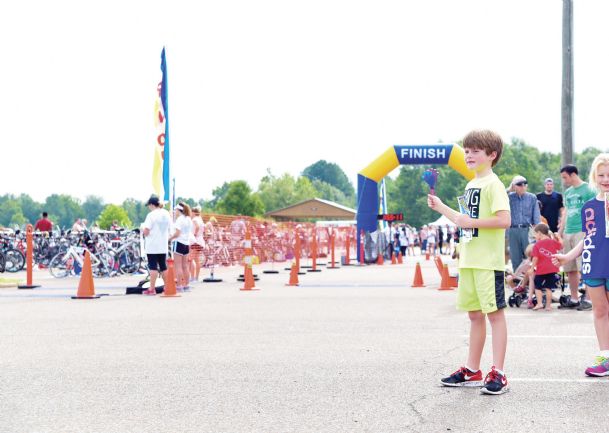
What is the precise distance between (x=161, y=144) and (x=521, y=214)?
28.5 ft

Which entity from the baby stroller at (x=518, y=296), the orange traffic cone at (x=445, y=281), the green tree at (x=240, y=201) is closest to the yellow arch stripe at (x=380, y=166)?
the orange traffic cone at (x=445, y=281)

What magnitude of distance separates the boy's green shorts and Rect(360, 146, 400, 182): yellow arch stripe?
25.4 metres

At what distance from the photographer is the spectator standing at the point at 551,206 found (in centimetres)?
1409

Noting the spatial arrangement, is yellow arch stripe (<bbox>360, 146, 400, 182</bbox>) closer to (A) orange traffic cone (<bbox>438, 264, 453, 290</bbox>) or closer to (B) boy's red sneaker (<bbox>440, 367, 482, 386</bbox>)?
(A) orange traffic cone (<bbox>438, 264, 453, 290</bbox>)

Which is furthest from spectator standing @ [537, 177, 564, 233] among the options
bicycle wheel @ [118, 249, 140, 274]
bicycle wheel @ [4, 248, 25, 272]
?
bicycle wheel @ [4, 248, 25, 272]

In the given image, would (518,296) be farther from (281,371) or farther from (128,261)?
(128,261)

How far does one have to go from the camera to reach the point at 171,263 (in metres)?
14.9

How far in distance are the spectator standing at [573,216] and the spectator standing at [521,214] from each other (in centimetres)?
112

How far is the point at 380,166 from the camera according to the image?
1233 inches

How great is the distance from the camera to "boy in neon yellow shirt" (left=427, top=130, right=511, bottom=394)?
5727mm

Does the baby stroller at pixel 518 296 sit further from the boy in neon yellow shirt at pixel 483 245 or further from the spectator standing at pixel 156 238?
the boy in neon yellow shirt at pixel 483 245

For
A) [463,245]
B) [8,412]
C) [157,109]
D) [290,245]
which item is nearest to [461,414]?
[463,245]

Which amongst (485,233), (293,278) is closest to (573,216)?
(485,233)

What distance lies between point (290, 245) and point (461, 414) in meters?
33.2
